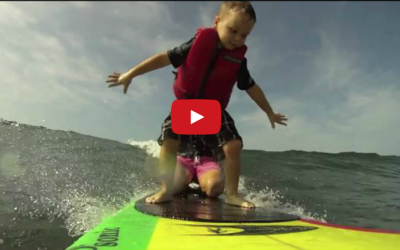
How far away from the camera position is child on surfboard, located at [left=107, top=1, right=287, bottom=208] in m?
2.85

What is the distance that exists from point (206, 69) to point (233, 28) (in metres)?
0.51

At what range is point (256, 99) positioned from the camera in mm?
3215

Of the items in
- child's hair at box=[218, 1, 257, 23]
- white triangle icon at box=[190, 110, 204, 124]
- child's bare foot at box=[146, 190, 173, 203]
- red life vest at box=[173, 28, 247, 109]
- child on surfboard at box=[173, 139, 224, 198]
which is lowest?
child's bare foot at box=[146, 190, 173, 203]

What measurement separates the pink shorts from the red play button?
533 mm

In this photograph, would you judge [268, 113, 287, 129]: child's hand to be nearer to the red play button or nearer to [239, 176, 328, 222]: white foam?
the red play button

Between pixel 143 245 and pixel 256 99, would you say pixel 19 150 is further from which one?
pixel 143 245

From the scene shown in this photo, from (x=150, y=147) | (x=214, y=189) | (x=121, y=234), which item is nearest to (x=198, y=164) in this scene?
(x=214, y=189)

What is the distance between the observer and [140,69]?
9.11 ft

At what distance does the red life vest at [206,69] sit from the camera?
291 centimetres

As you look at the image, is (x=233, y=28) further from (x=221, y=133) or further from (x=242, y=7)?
(x=221, y=133)

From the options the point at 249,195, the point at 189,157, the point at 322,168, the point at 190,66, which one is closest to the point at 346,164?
the point at 322,168

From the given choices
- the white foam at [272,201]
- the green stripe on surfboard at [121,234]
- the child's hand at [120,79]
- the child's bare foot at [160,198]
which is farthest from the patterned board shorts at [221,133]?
the white foam at [272,201]

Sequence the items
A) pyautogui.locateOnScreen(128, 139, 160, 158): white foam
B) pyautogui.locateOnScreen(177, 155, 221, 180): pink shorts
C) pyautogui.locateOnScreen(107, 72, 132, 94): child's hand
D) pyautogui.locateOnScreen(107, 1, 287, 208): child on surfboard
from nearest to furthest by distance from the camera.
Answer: pyautogui.locateOnScreen(107, 72, 132, 94): child's hand < pyautogui.locateOnScreen(107, 1, 287, 208): child on surfboard < pyautogui.locateOnScreen(177, 155, 221, 180): pink shorts < pyautogui.locateOnScreen(128, 139, 160, 158): white foam

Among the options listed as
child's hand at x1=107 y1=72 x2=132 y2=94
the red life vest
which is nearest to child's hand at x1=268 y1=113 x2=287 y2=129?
the red life vest
